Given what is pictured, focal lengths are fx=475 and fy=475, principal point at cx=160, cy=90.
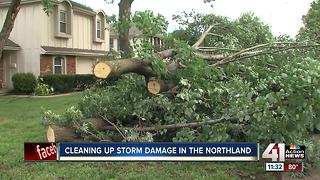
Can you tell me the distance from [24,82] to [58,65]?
10.7ft

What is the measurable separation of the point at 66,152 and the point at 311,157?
3096 millimetres

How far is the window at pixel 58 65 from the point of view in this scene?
2440cm

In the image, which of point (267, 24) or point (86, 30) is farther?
point (86, 30)

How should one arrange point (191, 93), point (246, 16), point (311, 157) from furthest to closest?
point (246, 16), point (191, 93), point (311, 157)

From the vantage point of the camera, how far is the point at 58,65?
2469cm

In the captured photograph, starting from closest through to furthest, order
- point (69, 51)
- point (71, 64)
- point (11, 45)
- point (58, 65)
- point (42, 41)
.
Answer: point (11, 45), point (42, 41), point (58, 65), point (69, 51), point (71, 64)

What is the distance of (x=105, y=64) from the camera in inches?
246

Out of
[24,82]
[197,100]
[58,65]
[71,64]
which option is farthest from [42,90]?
[197,100]

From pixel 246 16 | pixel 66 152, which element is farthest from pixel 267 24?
pixel 66 152

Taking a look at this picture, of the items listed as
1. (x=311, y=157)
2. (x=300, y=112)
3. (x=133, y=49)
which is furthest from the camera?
(x=133, y=49)

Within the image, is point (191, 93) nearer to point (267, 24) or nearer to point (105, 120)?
point (105, 120)

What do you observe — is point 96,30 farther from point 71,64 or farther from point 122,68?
point 122,68

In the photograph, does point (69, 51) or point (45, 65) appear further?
point (69, 51)

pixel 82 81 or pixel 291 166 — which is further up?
pixel 82 81
